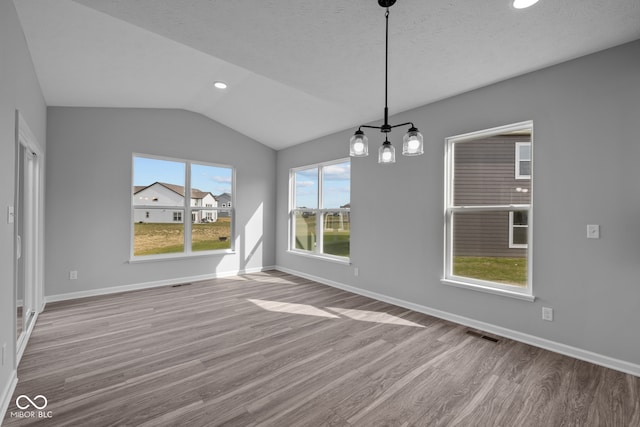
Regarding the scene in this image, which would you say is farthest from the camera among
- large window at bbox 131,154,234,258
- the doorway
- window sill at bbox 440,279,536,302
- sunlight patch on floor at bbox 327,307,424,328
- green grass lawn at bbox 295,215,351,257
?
green grass lawn at bbox 295,215,351,257

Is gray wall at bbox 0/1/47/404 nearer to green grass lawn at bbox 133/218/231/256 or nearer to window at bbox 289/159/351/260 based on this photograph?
green grass lawn at bbox 133/218/231/256

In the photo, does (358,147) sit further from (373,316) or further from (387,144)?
(373,316)

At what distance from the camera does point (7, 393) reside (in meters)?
2.01

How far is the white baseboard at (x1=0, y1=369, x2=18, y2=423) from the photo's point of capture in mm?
1872

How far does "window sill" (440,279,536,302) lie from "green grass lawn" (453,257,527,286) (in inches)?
5.5

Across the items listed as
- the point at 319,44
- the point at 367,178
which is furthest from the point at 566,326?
the point at 319,44

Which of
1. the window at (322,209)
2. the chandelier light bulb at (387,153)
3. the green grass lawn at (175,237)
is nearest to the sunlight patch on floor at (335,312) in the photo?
the window at (322,209)

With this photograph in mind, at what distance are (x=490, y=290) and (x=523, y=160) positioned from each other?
143cm

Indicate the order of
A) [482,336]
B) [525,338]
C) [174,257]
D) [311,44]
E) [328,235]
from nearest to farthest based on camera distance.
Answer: [311,44], [525,338], [482,336], [174,257], [328,235]

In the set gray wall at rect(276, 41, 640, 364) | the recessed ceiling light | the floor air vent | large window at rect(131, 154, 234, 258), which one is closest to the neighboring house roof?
large window at rect(131, 154, 234, 258)

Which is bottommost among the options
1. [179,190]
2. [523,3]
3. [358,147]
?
[179,190]

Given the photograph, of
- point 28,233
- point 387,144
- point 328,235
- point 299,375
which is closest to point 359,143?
point 387,144

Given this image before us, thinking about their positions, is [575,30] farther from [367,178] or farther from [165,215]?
[165,215]

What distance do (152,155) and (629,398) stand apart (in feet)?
20.3
